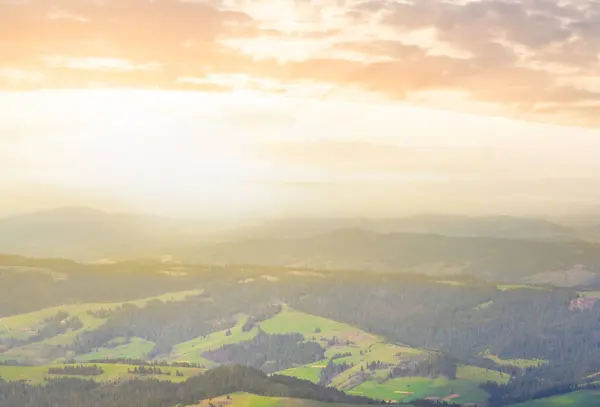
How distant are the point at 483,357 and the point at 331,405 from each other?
102 feet

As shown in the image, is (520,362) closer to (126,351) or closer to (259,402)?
(259,402)

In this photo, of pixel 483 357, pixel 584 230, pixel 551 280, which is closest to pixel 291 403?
pixel 483 357

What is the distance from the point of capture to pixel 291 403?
41.3 m

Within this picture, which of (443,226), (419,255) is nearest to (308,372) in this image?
(419,255)

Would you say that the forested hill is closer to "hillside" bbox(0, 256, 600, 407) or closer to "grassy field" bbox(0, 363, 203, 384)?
"grassy field" bbox(0, 363, 203, 384)

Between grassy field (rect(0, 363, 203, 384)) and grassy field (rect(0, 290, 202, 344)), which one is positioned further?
grassy field (rect(0, 290, 202, 344))

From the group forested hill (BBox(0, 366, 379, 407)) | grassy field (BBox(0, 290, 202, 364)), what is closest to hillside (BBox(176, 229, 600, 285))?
grassy field (BBox(0, 290, 202, 364))

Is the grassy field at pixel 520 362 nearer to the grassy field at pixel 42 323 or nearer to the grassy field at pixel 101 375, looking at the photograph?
the grassy field at pixel 101 375

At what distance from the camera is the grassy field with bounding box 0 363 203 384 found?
161 ft

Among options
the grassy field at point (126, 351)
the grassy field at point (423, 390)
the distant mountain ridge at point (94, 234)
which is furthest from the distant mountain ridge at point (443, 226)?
the grassy field at point (423, 390)

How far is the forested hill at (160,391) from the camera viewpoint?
4312 centimetres

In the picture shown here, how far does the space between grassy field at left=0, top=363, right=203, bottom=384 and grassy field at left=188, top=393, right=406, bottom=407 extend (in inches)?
259

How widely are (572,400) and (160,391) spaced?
80.6ft

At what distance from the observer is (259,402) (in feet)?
136
